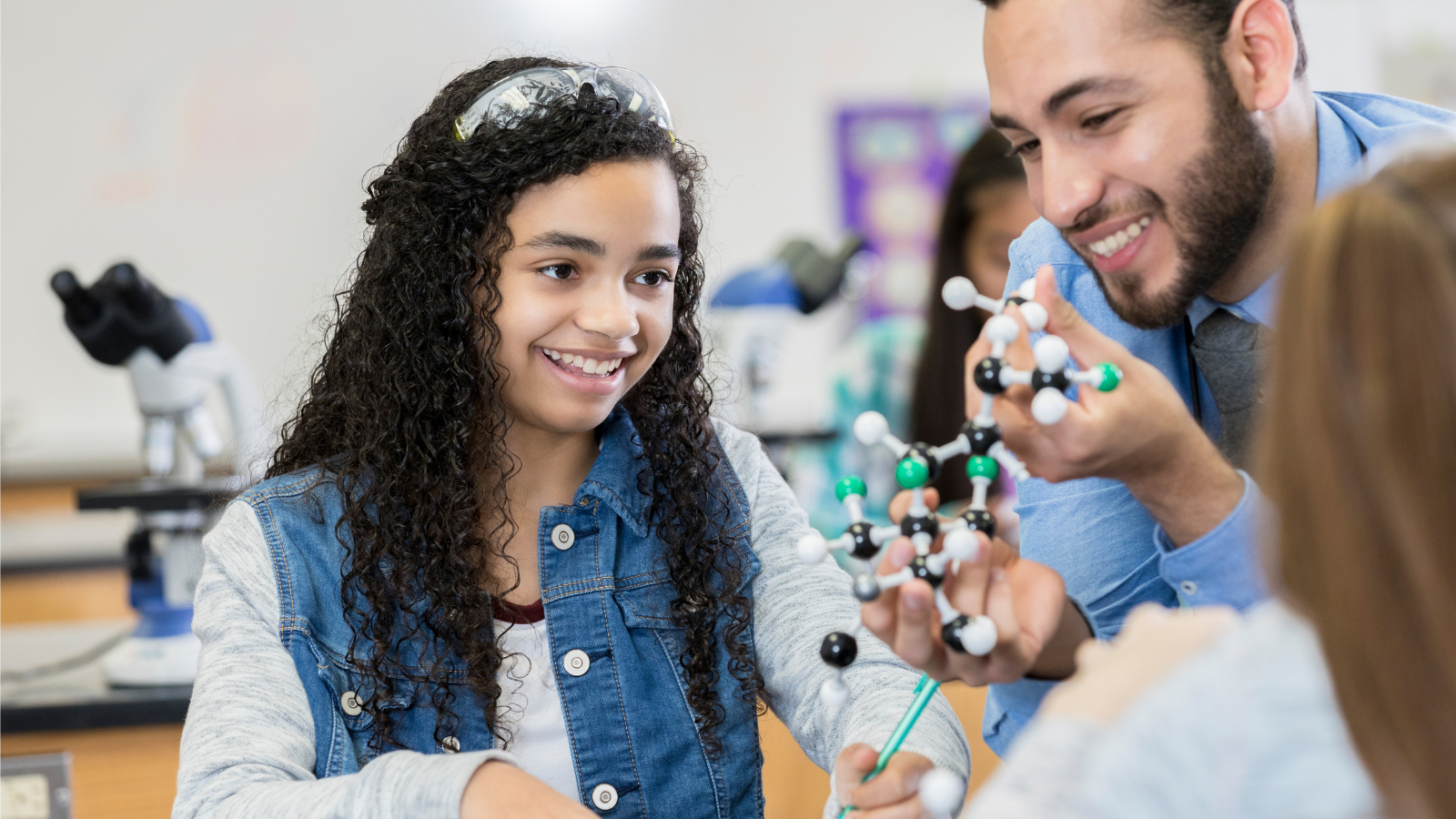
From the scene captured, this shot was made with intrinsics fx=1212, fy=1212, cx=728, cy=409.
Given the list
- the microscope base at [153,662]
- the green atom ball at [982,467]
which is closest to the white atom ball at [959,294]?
the green atom ball at [982,467]

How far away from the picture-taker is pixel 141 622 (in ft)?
6.44

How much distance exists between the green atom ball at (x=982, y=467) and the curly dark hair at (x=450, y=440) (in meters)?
0.45

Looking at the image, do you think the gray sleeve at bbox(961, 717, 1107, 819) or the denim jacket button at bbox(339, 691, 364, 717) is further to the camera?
the denim jacket button at bbox(339, 691, 364, 717)

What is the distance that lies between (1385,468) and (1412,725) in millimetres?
110

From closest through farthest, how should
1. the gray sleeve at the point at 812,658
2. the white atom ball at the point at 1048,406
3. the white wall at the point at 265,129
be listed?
the white atom ball at the point at 1048,406 < the gray sleeve at the point at 812,658 < the white wall at the point at 265,129

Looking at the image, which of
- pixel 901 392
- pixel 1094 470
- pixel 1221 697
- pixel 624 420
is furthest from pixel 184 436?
pixel 1221 697

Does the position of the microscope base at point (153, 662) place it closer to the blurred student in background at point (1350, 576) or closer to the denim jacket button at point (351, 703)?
the denim jacket button at point (351, 703)

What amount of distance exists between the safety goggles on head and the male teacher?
35 cm

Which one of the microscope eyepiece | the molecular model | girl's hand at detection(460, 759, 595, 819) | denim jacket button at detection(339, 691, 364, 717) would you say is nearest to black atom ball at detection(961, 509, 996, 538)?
the molecular model

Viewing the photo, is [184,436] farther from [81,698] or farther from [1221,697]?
[1221,697]

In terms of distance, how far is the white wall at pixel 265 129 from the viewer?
11.3 ft

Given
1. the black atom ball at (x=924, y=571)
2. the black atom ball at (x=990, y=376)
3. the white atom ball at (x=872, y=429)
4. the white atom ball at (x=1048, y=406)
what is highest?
the black atom ball at (x=990, y=376)

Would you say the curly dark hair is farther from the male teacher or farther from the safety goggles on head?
the male teacher

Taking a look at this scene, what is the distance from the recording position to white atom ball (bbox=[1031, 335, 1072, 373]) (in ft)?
2.48
